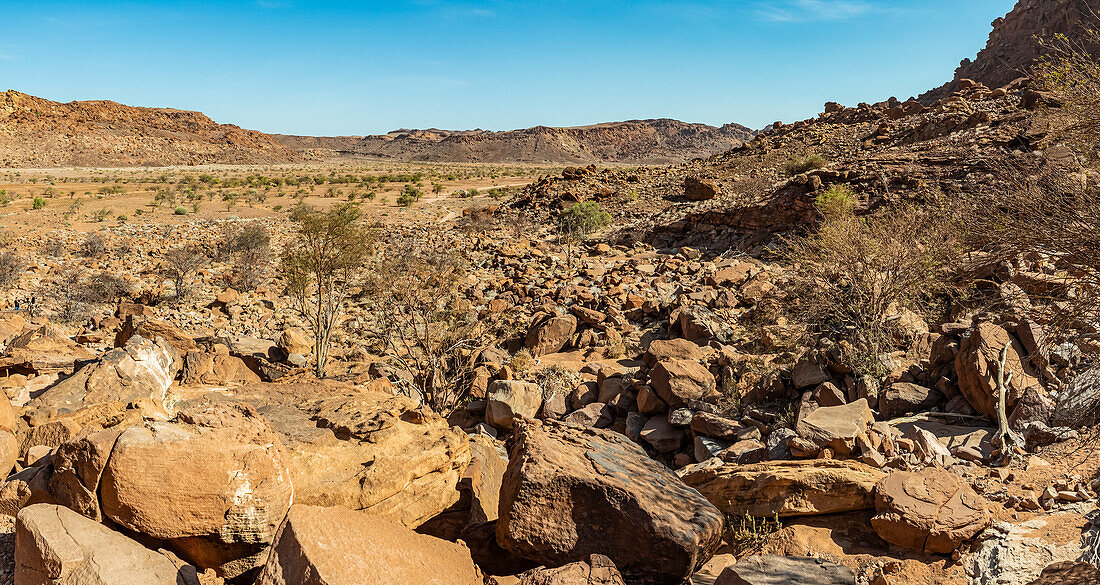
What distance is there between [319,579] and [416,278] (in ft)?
37.0

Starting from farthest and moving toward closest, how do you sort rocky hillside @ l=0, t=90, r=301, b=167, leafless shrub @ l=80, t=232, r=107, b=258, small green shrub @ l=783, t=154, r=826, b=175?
rocky hillside @ l=0, t=90, r=301, b=167
small green shrub @ l=783, t=154, r=826, b=175
leafless shrub @ l=80, t=232, r=107, b=258

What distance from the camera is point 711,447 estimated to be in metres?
7.01

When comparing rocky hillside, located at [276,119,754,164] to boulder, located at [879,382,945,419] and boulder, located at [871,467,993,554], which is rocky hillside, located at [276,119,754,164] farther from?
boulder, located at [871,467,993,554]

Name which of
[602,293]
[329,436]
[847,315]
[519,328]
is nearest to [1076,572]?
[329,436]

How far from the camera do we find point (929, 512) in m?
4.37

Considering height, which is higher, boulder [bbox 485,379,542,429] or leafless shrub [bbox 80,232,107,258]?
leafless shrub [bbox 80,232,107,258]

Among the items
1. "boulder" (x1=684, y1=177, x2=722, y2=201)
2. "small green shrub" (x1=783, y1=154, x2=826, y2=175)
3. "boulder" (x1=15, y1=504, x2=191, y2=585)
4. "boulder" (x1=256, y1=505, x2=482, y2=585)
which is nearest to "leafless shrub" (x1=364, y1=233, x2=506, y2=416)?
"boulder" (x1=256, y1=505, x2=482, y2=585)

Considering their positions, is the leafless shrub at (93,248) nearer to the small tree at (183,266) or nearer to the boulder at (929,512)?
the small tree at (183,266)

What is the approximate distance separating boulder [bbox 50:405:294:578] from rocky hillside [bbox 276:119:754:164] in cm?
10406

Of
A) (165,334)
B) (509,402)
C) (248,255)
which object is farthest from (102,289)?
(509,402)

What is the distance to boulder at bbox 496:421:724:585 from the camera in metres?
3.99

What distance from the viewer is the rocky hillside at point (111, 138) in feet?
230

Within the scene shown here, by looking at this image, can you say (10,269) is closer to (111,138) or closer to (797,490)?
(797,490)

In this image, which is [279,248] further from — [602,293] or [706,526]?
[706,526]
